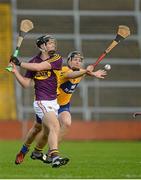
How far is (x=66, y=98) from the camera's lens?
14086 mm

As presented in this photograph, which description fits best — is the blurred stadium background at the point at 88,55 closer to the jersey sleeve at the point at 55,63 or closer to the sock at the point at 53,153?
the jersey sleeve at the point at 55,63

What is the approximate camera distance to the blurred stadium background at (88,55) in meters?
27.5

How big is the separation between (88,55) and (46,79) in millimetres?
19572

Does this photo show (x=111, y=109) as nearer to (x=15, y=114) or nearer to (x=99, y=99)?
(x=99, y=99)

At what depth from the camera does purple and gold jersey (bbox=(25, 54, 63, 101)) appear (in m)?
12.4

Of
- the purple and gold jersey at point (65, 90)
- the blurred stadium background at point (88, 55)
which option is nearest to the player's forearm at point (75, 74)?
the purple and gold jersey at point (65, 90)

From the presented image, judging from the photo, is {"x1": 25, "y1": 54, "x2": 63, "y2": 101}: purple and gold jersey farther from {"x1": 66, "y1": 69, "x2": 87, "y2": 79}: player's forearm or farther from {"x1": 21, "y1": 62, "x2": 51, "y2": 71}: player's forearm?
{"x1": 66, "y1": 69, "x2": 87, "y2": 79}: player's forearm

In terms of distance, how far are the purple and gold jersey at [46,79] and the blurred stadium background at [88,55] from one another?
46.6ft

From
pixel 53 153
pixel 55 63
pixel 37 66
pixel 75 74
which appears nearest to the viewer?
pixel 53 153

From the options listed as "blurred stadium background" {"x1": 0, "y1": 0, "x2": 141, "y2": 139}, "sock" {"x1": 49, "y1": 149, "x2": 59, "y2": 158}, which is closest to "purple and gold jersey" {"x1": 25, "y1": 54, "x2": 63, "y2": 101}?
"sock" {"x1": 49, "y1": 149, "x2": 59, "y2": 158}

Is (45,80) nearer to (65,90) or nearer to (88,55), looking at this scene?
(65,90)

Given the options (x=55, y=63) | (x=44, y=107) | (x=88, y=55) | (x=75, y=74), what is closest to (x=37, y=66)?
(x=55, y=63)

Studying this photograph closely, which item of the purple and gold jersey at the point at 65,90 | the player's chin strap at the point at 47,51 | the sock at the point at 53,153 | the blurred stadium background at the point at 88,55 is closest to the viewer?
the sock at the point at 53,153

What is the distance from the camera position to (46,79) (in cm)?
1245
